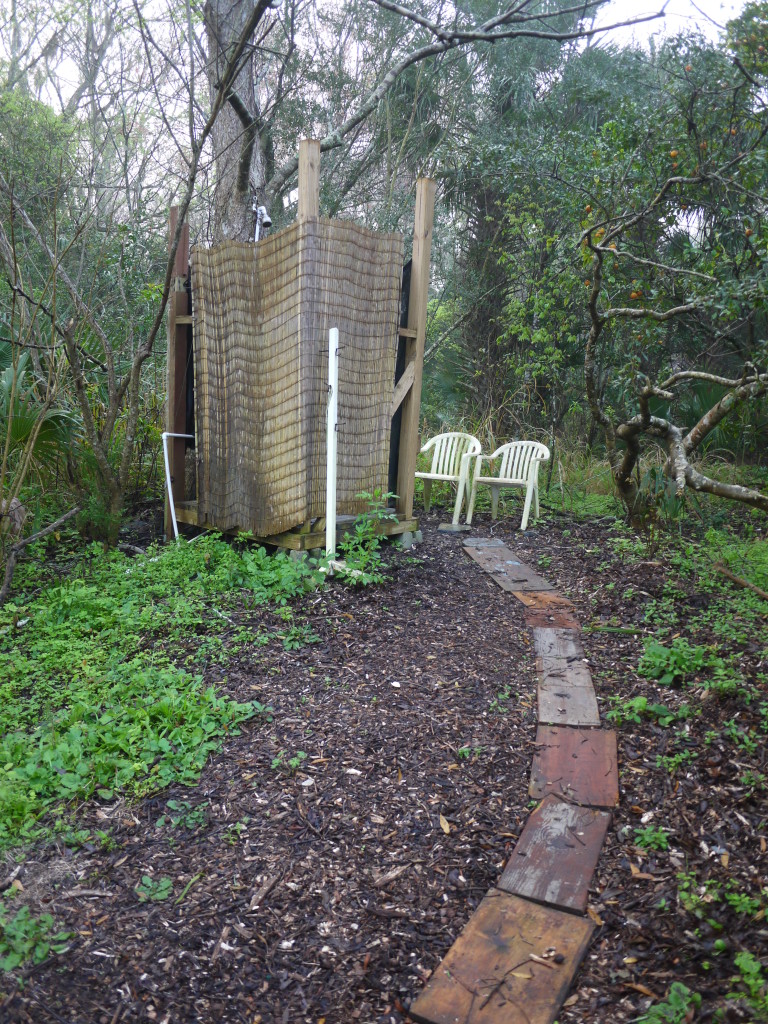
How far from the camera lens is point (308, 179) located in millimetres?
4117

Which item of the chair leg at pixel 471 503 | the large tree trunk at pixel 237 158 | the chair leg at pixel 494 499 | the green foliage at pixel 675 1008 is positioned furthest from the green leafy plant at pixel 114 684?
the large tree trunk at pixel 237 158

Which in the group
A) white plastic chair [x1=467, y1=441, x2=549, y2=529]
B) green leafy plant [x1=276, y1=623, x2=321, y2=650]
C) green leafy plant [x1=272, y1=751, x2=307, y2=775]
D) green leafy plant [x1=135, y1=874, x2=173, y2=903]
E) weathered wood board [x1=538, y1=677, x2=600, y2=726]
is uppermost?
white plastic chair [x1=467, y1=441, x2=549, y2=529]

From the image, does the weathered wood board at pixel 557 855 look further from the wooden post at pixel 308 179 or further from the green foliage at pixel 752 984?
the wooden post at pixel 308 179

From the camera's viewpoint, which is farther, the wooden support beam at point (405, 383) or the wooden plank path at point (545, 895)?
the wooden support beam at point (405, 383)

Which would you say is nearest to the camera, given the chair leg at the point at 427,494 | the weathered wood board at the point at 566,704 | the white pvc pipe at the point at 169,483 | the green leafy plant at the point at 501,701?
the weathered wood board at the point at 566,704

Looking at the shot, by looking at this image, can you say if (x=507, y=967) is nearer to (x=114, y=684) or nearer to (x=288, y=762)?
(x=288, y=762)

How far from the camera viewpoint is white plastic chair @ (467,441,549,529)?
20.7ft

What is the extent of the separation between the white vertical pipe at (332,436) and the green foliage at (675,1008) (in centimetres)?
286

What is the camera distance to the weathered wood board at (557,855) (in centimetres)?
202

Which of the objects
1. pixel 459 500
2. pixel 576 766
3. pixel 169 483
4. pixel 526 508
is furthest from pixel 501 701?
pixel 526 508

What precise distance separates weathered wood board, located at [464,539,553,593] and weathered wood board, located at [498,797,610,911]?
2.31 meters

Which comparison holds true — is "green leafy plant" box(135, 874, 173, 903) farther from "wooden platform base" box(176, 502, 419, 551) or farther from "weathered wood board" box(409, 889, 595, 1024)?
"wooden platform base" box(176, 502, 419, 551)

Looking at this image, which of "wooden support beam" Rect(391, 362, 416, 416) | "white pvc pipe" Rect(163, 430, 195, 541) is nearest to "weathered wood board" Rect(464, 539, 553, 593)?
"wooden support beam" Rect(391, 362, 416, 416)

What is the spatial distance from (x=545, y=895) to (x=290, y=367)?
3125 millimetres
